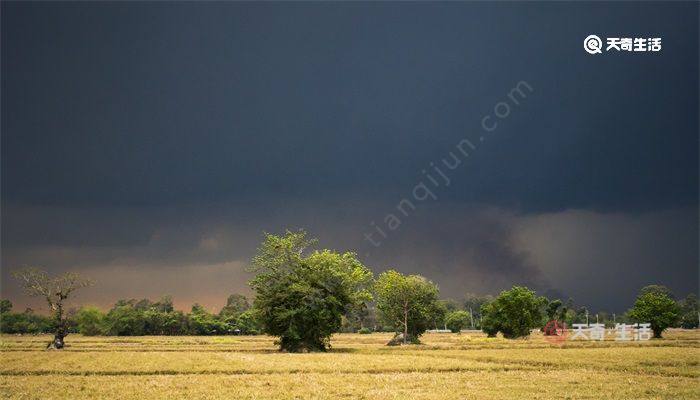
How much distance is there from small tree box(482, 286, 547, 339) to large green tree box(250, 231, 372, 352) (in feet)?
137

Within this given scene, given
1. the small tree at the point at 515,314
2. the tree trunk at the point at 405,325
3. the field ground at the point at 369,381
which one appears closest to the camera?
the field ground at the point at 369,381

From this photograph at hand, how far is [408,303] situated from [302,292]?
3142cm

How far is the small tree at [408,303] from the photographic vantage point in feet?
303

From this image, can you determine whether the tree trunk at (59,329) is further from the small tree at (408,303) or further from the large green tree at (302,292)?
the small tree at (408,303)

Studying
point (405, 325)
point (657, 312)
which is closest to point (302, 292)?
point (405, 325)

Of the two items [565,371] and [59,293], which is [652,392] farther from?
[59,293]

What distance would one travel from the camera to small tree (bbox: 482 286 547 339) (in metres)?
104

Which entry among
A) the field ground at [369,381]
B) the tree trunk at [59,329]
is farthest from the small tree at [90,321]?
the field ground at [369,381]

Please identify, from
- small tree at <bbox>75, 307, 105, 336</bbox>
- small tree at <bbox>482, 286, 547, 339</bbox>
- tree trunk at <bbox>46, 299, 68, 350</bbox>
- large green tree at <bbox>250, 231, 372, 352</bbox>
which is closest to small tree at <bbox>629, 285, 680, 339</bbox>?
small tree at <bbox>482, 286, 547, 339</bbox>

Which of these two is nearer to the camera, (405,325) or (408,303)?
(405,325)

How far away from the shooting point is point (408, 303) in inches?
3706

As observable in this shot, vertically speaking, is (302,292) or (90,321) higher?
(302,292)

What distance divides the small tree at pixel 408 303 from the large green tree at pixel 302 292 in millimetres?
20747

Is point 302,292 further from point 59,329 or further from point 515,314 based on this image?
point 515,314
